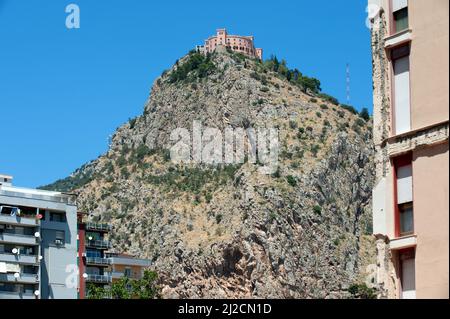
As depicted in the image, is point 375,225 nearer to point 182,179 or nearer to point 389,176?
point 389,176

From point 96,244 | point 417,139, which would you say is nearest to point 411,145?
point 417,139

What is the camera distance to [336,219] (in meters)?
194

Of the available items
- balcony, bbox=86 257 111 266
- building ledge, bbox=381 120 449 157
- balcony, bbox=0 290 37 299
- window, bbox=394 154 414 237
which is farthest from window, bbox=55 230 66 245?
window, bbox=394 154 414 237

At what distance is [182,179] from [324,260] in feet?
85.0

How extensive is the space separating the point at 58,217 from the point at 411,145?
336 feet

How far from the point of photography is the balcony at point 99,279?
427 ft

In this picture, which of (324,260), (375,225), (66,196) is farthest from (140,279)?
(375,225)

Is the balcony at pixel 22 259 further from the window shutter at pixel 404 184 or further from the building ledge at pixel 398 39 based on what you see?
the window shutter at pixel 404 184

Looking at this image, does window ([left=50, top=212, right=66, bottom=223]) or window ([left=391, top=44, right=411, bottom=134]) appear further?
window ([left=50, top=212, right=66, bottom=223])

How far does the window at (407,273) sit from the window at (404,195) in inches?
15.6

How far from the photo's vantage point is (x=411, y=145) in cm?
2217

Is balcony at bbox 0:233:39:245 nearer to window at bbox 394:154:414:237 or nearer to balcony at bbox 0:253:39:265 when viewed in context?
balcony at bbox 0:253:39:265

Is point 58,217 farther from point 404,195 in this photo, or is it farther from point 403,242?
point 403,242

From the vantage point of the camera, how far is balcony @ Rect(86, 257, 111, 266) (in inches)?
5188
